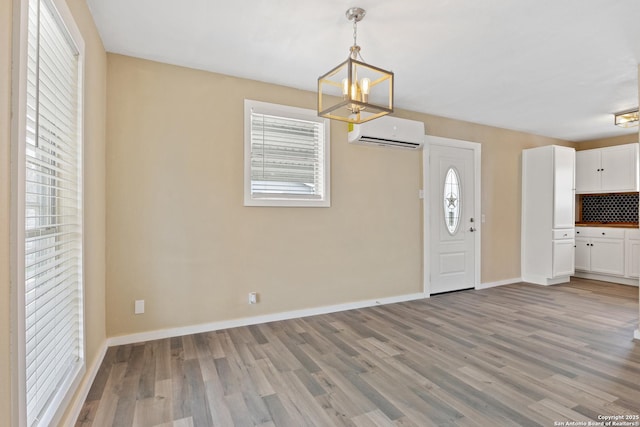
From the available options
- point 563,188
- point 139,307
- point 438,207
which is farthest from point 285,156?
point 563,188

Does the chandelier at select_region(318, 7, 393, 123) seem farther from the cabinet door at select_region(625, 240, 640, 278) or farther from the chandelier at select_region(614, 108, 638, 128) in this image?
the cabinet door at select_region(625, 240, 640, 278)

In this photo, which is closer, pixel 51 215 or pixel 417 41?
pixel 51 215

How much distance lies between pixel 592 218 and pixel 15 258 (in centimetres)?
786

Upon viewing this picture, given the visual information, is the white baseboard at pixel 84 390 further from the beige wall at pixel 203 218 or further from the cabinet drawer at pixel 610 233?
the cabinet drawer at pixel 610 233

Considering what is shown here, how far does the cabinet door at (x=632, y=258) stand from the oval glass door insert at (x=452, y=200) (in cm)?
274

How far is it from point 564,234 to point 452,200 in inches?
81.3

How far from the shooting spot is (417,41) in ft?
8.48

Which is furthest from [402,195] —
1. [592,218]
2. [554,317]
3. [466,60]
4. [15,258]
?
[592,218]

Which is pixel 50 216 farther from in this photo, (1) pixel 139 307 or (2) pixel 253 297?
(2) pixel 253 297

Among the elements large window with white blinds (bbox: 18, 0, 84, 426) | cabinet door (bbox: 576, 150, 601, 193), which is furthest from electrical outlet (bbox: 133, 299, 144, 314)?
cabinet door (bbox: 576, 150, 601, 193)

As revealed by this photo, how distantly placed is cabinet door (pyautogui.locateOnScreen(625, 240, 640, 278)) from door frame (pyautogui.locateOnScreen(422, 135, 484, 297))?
7.48 feet

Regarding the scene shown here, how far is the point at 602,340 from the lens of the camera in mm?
2887

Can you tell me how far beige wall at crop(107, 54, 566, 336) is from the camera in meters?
2.83

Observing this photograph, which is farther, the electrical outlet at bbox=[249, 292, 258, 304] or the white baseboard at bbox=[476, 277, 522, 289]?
the white baseboard at bbox=[476, 277, 522, 289]
